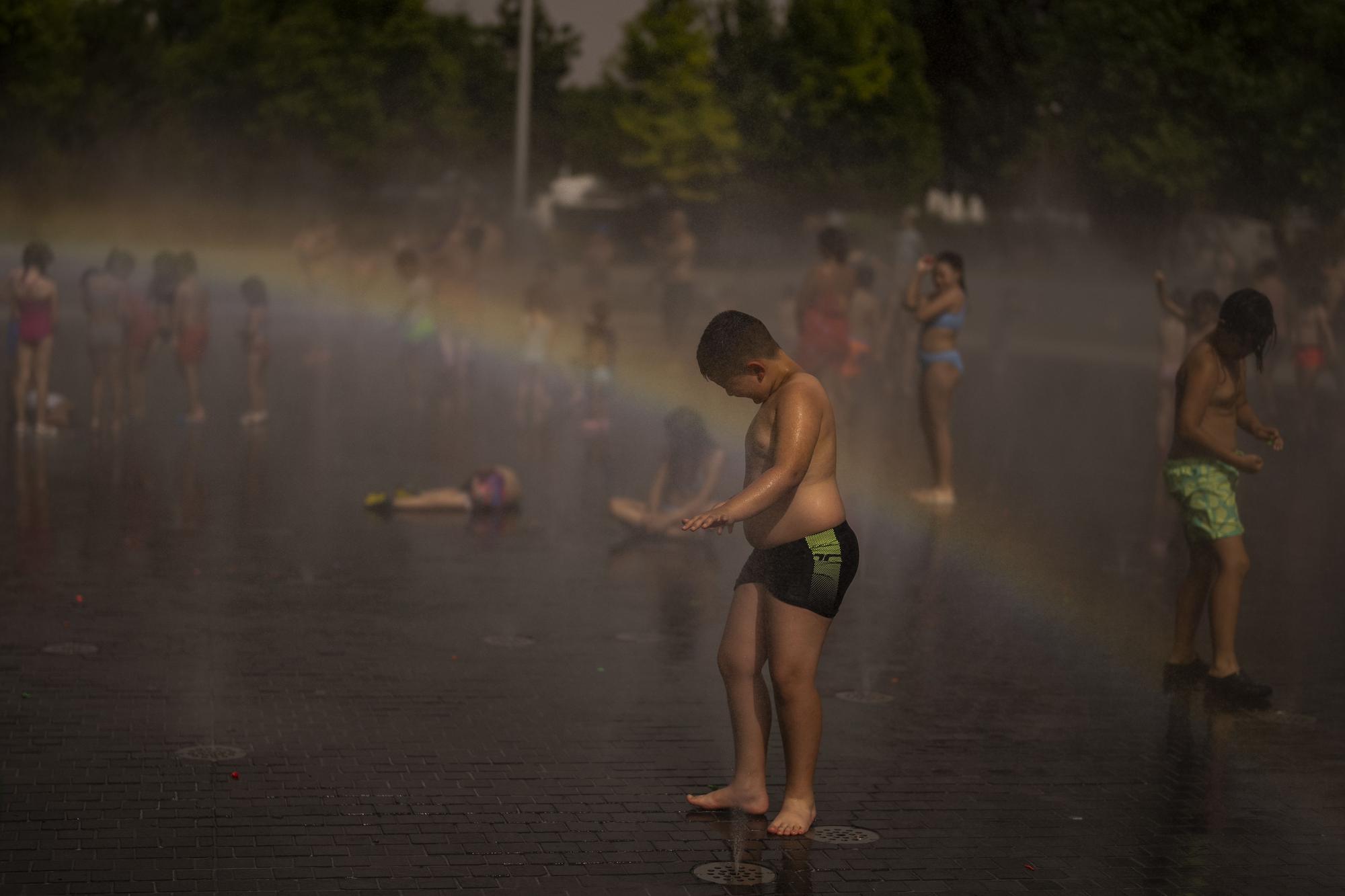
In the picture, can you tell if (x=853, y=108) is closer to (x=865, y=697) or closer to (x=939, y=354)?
(x=939, y=354)

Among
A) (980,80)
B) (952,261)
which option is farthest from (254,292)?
(980,80)

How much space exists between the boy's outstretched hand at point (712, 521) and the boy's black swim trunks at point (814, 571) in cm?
40

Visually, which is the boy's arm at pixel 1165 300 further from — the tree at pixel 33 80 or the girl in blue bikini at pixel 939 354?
the tree at pixel 33 80

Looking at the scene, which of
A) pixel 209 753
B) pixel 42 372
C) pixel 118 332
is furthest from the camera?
pixel 118 332

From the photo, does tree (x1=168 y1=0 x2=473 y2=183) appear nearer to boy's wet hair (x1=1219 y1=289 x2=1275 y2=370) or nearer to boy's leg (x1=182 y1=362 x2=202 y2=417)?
boy's leg (x1=182 y1=362 x2=202 y2=417)

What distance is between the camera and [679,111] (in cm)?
6138

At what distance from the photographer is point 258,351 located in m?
17.8

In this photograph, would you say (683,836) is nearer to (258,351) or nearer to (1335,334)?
(258,351)

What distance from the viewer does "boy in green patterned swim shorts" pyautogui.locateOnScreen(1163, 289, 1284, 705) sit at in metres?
8.00

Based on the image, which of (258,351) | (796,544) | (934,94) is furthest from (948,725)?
(934,94)


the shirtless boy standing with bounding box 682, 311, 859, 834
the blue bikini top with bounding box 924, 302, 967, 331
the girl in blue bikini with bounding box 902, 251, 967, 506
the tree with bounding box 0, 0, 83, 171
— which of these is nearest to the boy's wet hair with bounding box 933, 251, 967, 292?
the girl in blue bikini with bounding box 902, 251, 967, 506

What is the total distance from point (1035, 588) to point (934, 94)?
61609 mm

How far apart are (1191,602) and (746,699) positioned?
3249 mm

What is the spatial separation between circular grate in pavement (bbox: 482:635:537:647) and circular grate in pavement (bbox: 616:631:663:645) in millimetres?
470
